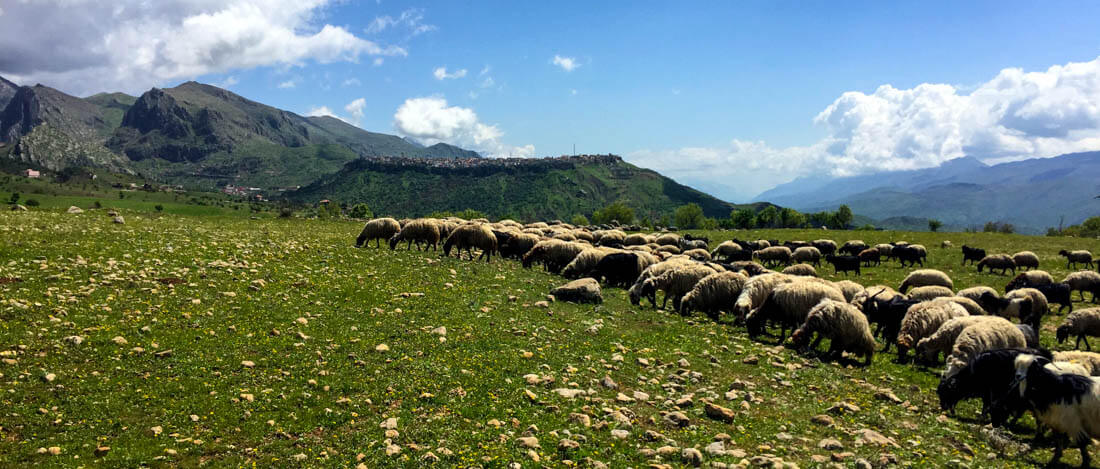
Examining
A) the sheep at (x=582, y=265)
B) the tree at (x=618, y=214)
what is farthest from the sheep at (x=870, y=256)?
the tree at (x=618, y=214)

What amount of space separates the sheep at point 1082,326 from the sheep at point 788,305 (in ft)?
30.0

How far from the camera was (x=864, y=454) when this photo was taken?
880 centimetres

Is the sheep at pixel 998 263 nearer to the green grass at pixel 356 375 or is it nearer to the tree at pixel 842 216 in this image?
the green grass at pixel 356 375

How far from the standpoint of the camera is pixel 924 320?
1689cm

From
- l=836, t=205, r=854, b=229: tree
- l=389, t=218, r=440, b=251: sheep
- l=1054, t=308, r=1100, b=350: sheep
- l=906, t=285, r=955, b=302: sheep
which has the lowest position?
l=1054, t=308, r=1100, b=350: sheep

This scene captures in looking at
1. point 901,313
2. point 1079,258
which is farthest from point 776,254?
point 901,313

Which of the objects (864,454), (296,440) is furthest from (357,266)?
(864,454)

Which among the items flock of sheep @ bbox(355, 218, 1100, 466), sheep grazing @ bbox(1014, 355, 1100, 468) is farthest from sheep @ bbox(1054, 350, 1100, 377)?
sheep grazing @ bbox(1014, 355, 1100, 468)

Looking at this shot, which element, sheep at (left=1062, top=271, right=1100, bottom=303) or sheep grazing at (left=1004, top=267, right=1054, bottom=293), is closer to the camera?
sheep grazing at (left=1004, top=267, right=1054, bottom=293)

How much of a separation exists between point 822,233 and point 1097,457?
64.9 m

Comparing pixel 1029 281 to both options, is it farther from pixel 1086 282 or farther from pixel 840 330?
pixel 840 330

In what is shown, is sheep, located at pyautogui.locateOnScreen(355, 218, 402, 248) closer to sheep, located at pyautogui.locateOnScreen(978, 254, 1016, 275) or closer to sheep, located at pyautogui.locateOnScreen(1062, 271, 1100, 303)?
sheep, located at pyautogui.locateOnScreen(1062, 271, 1100, 303)

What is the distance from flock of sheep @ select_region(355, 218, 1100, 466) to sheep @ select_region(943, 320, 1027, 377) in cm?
3

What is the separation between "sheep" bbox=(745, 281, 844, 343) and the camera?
17719 millimetres
